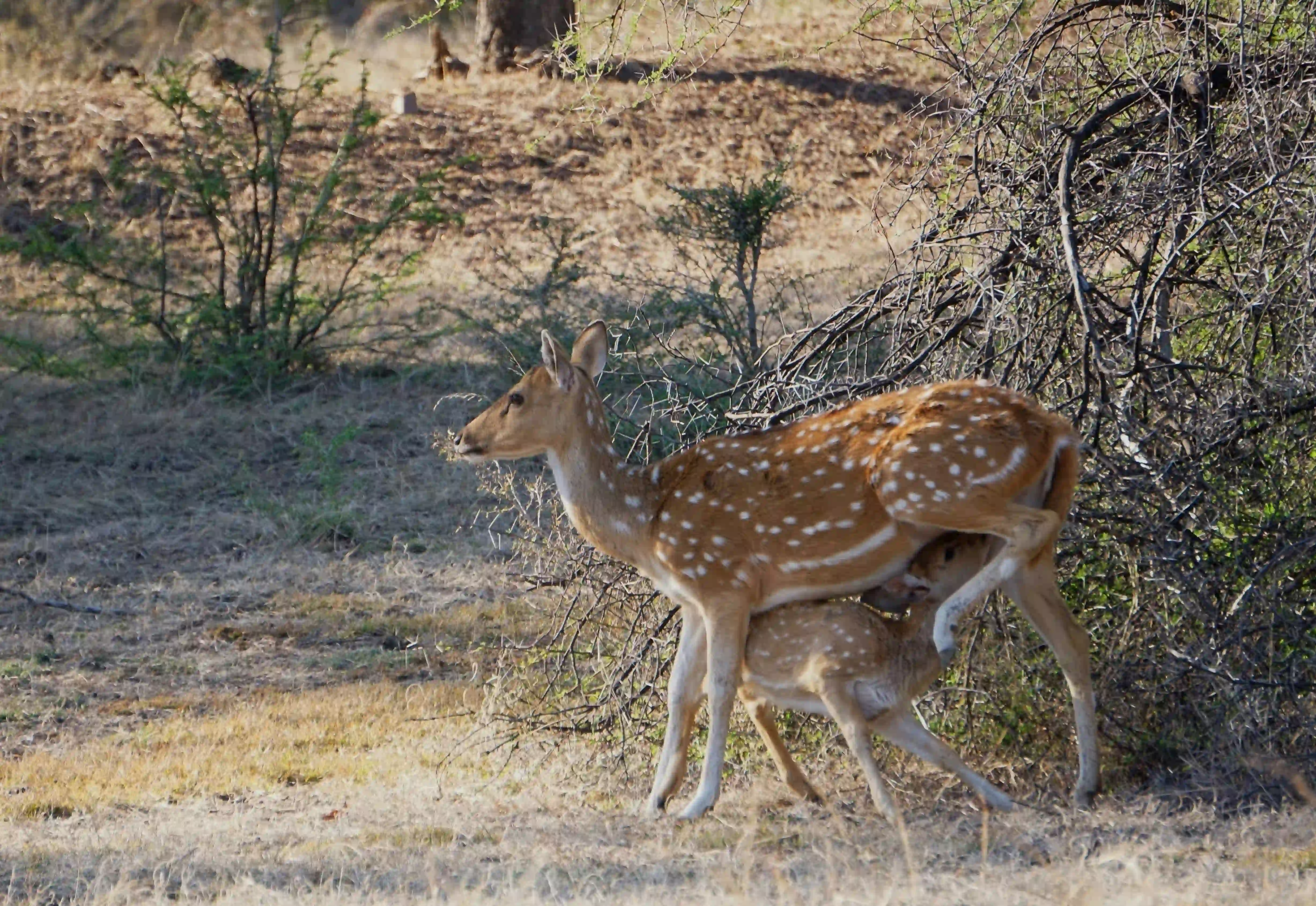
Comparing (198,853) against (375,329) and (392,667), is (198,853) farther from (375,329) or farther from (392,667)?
(375,329)

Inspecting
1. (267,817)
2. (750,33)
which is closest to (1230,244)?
(267,817)

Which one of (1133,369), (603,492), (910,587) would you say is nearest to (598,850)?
(603,492)

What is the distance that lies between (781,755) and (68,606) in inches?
225

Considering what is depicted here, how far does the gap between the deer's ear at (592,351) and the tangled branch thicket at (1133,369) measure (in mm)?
641

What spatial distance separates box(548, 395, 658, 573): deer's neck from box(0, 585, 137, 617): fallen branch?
511 cm

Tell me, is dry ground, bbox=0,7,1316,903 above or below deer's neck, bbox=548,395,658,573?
below

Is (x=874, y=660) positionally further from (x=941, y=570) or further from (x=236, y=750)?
(x=236, y=750)

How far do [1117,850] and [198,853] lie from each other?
11.4ft

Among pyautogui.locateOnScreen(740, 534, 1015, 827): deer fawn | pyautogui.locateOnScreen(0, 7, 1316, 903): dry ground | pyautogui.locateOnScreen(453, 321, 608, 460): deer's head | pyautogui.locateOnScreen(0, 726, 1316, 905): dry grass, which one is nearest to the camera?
pyautogui.locateOnScreen(0, 726, 1316, 905): dry grass

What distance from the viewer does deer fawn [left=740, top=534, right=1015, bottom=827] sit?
21.6 ft

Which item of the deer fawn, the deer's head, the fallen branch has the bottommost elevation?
the fallen branch

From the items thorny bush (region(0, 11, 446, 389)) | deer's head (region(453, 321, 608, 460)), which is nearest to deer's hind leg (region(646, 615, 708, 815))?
deer's head (region(453, 321, 608, 460))

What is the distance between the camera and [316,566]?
12.4 m

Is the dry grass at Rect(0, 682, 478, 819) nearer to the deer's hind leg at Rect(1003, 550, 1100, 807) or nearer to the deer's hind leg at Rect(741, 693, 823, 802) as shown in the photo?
the deer's hind leg at Rect(741, 693, 823, 802)
